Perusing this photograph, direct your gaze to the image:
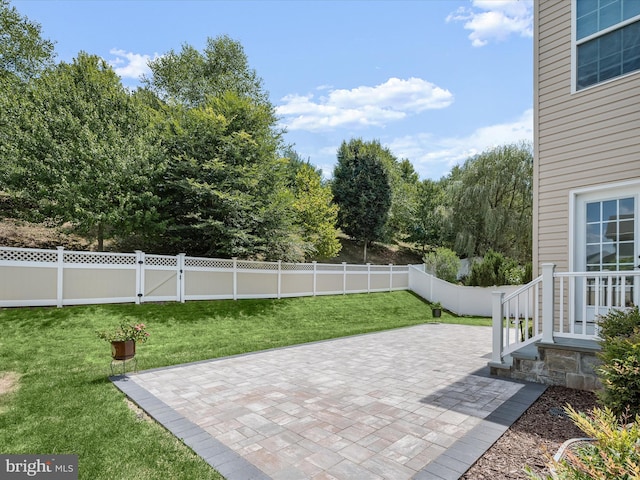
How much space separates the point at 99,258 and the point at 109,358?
3644 millimetres

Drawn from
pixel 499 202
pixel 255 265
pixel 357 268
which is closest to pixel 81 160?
pixel 255 265

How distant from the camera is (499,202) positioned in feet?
63.3

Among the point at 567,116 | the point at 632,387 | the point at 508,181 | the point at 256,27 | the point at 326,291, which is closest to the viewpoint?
the point at 632,387

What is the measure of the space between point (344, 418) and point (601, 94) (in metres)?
5.48

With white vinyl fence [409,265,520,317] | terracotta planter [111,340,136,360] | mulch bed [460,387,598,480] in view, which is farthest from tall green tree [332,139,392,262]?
mulch bed [460,387,598,480]

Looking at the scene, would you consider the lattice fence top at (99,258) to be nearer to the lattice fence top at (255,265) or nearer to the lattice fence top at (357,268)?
the lattice fence top at (255,265)

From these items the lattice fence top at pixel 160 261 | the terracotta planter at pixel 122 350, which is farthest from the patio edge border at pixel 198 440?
the lattice fence top at pixel 160 261

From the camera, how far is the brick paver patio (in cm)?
262

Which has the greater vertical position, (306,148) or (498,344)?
(306,148)

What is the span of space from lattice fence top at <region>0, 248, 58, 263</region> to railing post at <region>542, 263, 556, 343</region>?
31.1ft

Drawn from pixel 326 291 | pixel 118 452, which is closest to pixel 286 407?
pixel 118 452

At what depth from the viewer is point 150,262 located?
30.7ft

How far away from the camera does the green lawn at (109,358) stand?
2799 millimetres

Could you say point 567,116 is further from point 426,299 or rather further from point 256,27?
point 426,299
